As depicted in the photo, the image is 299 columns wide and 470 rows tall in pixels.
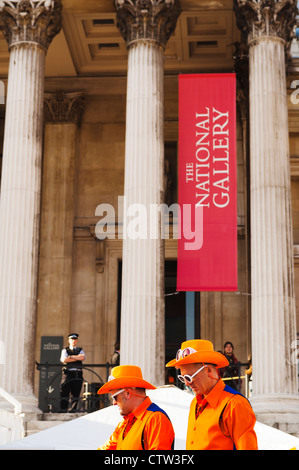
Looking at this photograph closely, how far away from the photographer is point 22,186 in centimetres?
2072

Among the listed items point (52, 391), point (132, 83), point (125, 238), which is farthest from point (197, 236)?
point (52, 391)

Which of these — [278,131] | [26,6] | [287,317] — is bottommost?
[287,317]

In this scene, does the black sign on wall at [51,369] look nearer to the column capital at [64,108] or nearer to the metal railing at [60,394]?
the metal railing at [60,394]

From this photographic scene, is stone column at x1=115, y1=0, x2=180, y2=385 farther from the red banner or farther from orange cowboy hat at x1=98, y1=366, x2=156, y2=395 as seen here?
orange cowboy hat at x1=98, y1=366, x2=156, y2=395

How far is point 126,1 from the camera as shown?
2173 cm

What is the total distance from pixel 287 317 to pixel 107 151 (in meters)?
11.2

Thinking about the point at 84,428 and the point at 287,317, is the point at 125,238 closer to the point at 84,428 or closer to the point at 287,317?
the point at 287,317

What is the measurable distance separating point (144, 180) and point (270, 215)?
3.29 metres

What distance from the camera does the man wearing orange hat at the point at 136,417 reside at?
6637 mm

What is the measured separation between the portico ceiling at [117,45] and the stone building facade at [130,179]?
0.05 m

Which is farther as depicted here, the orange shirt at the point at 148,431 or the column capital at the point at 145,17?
the column capital at the point at 145,17

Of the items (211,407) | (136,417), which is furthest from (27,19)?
(211,407)

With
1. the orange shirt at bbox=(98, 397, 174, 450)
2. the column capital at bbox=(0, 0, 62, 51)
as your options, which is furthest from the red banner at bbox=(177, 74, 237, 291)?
the orange shirt at bbox=(98, 397, 174, 450)

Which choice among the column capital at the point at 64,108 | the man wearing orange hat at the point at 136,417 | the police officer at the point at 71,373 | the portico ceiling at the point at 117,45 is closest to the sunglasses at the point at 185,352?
the man wearing orange hat at the point at 136,417
